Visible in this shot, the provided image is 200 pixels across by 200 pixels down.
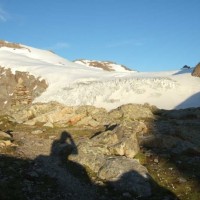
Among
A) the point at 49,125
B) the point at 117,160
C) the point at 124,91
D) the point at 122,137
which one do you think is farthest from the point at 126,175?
the point at 124,91

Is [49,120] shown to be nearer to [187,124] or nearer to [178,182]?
[187,124]

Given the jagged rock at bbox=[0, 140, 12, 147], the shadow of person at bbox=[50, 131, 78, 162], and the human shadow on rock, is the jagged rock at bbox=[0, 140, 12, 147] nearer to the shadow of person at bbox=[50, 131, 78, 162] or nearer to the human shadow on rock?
the human shadow on rock

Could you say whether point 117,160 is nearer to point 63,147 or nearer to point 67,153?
point 67,153

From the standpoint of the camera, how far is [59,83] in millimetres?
94125

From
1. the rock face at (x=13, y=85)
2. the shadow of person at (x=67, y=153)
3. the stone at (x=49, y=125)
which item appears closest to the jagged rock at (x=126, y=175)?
the shadow of person at (x=67, y=153)

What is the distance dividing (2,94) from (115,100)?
29949 millimetres

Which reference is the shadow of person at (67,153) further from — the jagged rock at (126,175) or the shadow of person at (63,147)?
the jagged rock at (126,175)

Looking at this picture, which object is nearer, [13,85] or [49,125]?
[49,125]

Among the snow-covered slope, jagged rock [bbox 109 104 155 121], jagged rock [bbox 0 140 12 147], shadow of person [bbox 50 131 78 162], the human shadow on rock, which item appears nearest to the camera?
the human shadow on rock

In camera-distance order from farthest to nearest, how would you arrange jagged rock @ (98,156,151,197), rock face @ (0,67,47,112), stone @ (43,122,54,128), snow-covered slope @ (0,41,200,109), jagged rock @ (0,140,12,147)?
rock face @ (0,67,47,112)
snow-covered slope @ (0,41,200,109)
stone @ (43,122,54,128)
jagged rock @ (0,140,12,147)
jagged rock @ (98,156,151,197)

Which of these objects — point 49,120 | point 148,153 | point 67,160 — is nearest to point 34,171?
point 67,160

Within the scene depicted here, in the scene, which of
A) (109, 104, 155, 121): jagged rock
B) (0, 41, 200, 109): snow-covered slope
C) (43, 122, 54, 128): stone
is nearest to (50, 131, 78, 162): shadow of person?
(43, 122, 54, 128): stone

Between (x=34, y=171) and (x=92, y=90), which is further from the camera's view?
(x=92, y=90)

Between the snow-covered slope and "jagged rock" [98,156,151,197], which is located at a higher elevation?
the snow-covered slope
